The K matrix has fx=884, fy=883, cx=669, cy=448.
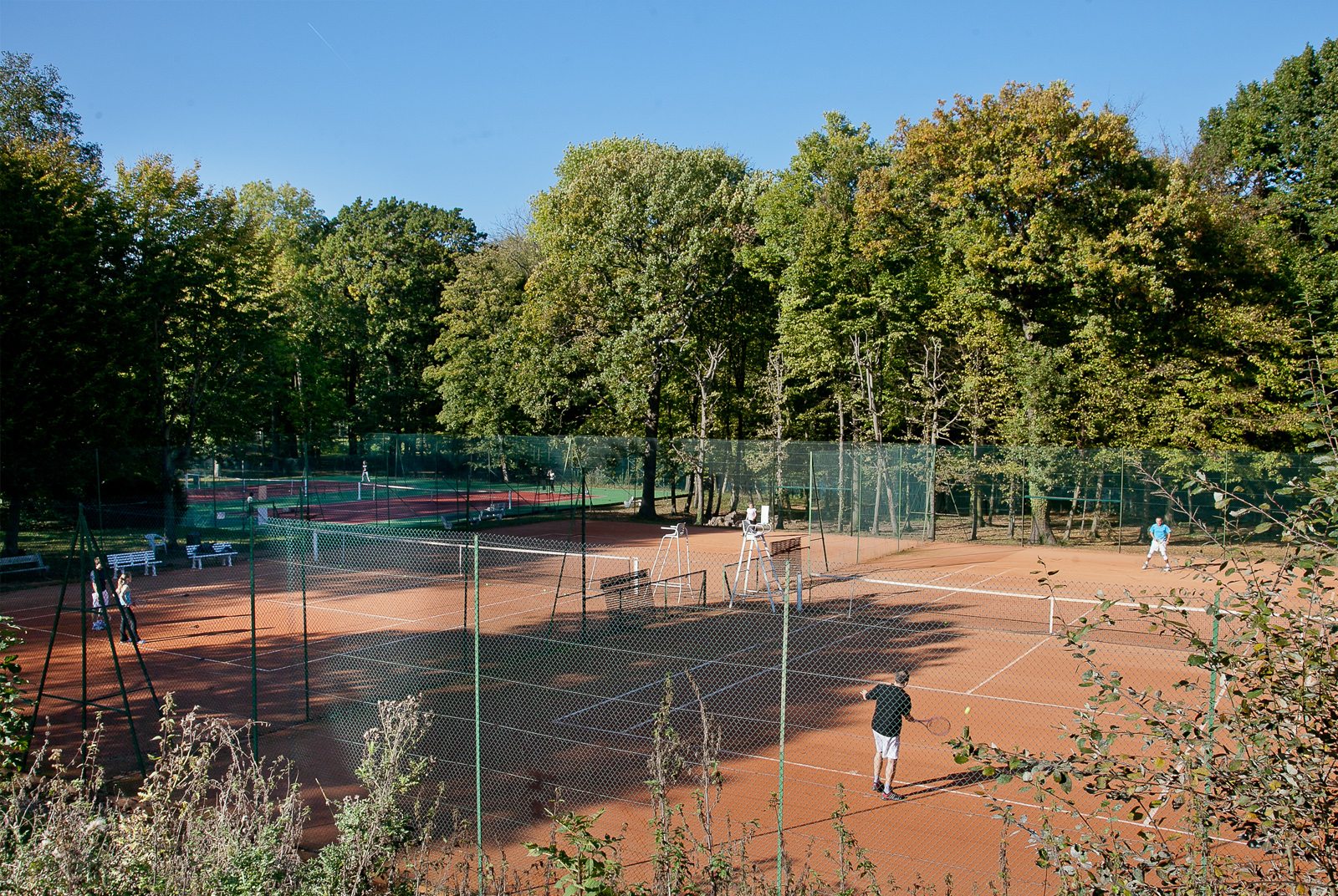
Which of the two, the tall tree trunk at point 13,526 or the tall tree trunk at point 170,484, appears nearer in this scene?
the tall tree trunk at point 13,526

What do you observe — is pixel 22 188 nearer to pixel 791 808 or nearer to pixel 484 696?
pixel 484 696

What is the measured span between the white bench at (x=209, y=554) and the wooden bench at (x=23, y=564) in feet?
10.6

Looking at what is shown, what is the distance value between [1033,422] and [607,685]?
70.5 feet

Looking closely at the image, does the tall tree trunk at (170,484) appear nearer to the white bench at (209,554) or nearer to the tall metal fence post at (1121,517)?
the white bench at (209,554)

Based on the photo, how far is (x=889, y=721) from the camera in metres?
8.50

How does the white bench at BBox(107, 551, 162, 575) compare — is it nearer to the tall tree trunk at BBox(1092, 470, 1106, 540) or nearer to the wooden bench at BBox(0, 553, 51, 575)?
the wooden bench at BBox(0, 553, 51, 575)

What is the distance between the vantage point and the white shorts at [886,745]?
8547mm

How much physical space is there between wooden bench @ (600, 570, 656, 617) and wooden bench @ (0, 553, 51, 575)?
1429cm

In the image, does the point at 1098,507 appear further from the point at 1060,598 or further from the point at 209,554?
the point at 209,554

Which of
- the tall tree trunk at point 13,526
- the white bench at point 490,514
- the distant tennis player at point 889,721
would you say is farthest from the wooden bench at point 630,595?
the tall tree trunk at point 13,526

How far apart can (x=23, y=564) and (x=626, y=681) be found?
17.7m

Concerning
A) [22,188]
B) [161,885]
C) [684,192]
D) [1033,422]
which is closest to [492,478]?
[684,192]

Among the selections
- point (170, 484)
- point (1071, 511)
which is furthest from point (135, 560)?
point (1071, 511)

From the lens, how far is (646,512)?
116 ft
